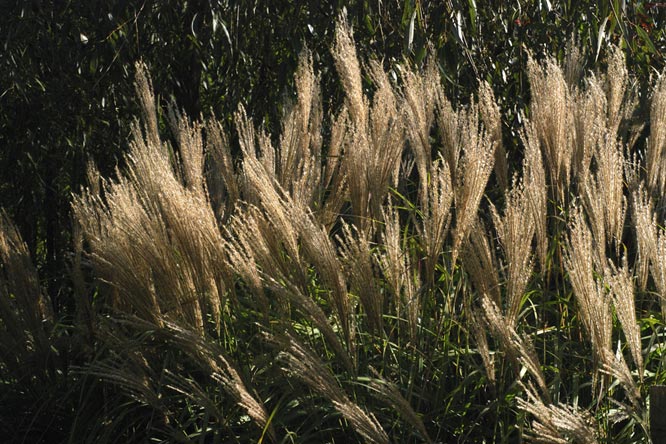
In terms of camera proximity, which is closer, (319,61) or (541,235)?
(541,235)

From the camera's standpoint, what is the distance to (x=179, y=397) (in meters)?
3.06

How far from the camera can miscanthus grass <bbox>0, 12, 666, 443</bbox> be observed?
96.4 inches

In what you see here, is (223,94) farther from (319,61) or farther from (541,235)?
(541,235)

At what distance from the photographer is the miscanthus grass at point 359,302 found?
2449 millimetres

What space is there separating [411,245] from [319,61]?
2.01 m

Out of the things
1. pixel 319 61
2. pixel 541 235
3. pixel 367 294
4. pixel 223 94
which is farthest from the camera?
pixel 223 94

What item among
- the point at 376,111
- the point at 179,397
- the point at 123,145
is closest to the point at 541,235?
the point at 376,111

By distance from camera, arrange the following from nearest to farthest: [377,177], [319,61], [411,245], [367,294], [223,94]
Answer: [367,294], [377,177], [411,245], [319,61], [223,94]

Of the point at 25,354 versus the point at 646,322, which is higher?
the point at 25,354

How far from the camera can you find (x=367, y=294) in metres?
2.56

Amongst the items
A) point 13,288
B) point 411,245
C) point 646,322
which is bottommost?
point 646,322

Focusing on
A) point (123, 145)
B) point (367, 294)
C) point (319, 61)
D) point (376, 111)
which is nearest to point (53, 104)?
point (123, 145)

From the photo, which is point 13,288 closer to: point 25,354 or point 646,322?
point 25,354

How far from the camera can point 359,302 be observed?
9.46 feet
